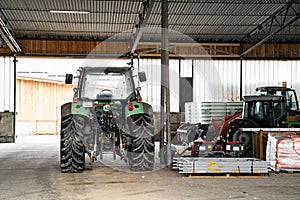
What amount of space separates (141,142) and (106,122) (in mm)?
936

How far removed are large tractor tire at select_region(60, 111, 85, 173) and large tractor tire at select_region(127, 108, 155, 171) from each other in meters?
0.98

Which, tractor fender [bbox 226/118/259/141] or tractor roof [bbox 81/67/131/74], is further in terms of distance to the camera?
tractor fender [bbox 226/118/259/141]

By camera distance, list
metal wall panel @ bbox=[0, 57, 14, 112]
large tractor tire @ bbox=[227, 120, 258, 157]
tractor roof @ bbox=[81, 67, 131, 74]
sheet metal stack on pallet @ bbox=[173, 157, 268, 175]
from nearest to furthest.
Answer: sheet metal stack on pallet @ bbox=[173, 157, 268, 175], tractor roof @ bbox=[81, 67, 131, 74], large tractor tire @ bbox=[227, 120, 258, 157], metal wall panel @ bbox=[0, 57, 14, 112]

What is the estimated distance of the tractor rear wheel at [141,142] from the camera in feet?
29.4

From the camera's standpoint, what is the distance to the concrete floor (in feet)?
22.4

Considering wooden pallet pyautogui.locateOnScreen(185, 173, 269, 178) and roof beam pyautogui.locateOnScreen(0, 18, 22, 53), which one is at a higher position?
roof beam pyautogui.locateOnScreen(0, 18, 22, 53)

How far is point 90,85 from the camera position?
10078mm

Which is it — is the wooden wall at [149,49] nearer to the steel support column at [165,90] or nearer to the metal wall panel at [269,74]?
the metal wall panel at [269,74]

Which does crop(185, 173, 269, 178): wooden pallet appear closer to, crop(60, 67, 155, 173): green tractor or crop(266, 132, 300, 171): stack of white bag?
crop(266, 132, 300, 171): stack of white bag

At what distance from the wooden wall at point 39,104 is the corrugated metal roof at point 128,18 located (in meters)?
8.58

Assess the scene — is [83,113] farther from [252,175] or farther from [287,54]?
[287,54]

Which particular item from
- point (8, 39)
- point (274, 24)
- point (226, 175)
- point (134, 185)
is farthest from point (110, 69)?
point (274, 24)

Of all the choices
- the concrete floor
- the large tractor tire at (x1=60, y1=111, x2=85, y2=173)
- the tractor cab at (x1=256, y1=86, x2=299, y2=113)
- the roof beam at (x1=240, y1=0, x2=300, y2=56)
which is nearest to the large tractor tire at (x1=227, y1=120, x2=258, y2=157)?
the concrete floor

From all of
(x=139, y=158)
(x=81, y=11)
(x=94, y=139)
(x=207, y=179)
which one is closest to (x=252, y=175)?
(x=207, y=179)
